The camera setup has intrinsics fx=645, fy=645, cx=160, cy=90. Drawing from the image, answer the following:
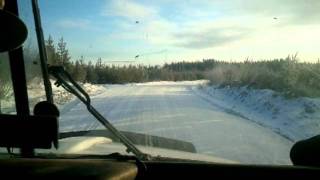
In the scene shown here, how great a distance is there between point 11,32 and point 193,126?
9069 millimetres

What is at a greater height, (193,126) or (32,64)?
(32,64)

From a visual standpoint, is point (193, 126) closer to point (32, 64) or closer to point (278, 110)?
point (278, 110)

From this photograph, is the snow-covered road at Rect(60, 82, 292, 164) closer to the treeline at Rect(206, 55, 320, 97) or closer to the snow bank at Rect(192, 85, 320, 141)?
the snow bank at Rect(192, 85, 320, 141)

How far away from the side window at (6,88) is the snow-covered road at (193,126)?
10.3ft

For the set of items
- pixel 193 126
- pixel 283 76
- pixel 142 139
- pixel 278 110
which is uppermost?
pixel 142 139

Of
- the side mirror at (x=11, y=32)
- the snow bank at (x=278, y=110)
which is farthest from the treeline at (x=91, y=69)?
the snow bank at (x=278, y=110)

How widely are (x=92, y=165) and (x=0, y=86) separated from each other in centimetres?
121

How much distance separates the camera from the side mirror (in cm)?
196

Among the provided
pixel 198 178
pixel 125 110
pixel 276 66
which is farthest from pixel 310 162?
pixel 276 66

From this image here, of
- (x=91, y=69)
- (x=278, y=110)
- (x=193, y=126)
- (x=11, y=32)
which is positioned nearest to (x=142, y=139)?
(x=91, y=69)

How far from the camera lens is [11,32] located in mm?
2010

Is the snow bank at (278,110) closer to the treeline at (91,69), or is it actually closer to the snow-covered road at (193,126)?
the snow-covered road at (193,126)

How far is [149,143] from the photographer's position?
144 inches

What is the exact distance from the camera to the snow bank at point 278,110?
460 inches
